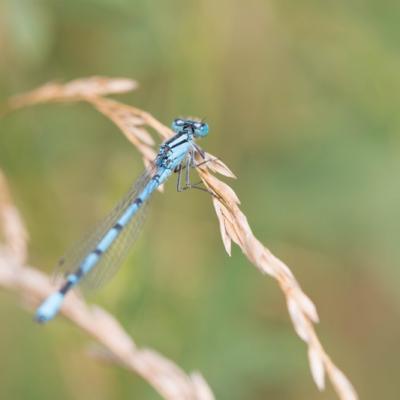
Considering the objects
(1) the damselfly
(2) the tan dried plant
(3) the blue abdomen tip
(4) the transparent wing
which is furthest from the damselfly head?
(3) the blue abdomen tip

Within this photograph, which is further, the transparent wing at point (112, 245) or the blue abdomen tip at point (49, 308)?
the transparent wing at point (112, 245)

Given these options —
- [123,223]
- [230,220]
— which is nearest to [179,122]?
[123,223]

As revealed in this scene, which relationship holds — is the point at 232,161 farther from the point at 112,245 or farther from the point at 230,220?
the point at 230,220

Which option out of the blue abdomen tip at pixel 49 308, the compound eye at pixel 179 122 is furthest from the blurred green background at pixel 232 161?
the blue abdomen tip at pixel 49 308

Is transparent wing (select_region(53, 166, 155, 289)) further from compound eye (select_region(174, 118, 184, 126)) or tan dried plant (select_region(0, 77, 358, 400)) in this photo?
tan dried plant (select_region(0, 77, 358, 400))

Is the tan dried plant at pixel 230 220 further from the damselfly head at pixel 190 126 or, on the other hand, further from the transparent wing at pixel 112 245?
the damselfly head at pixel 190 126

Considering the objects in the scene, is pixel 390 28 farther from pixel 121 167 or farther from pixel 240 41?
pixel 121 167

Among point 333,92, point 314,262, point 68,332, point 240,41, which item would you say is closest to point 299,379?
point 314,262

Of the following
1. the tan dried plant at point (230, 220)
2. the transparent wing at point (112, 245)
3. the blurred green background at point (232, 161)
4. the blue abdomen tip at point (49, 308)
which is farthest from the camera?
the blurred green background at point (232, 161)
